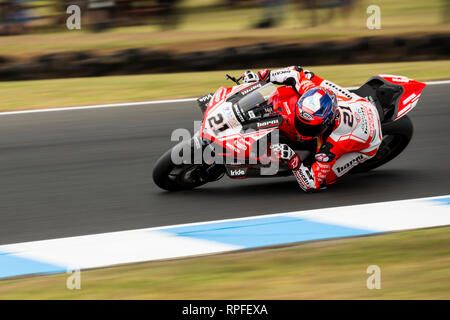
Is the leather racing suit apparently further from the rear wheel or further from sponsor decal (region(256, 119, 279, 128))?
sponsor decal (region(256, 119, 279, 128))

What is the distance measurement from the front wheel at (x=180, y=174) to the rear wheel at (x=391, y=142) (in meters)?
1.54

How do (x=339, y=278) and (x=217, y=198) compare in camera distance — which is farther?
(x=217, y=198)

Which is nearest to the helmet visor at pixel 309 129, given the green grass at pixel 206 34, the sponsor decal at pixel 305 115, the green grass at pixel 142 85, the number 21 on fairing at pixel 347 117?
the sponsor decal at pixel 305 115

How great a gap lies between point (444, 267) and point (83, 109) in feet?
21.3

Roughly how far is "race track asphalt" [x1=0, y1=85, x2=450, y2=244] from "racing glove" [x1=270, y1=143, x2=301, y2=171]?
0.42 meters

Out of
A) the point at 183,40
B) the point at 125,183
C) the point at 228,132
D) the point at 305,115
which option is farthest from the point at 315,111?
the point at 183,40

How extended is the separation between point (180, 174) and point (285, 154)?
40.8 inches

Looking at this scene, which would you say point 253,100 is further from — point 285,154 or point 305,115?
point 285,154

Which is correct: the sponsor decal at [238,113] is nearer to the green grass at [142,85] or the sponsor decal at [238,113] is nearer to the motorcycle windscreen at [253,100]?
the motorcycle windscreen at [253,100]

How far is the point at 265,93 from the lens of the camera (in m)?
6.29

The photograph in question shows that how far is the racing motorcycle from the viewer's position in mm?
6109
